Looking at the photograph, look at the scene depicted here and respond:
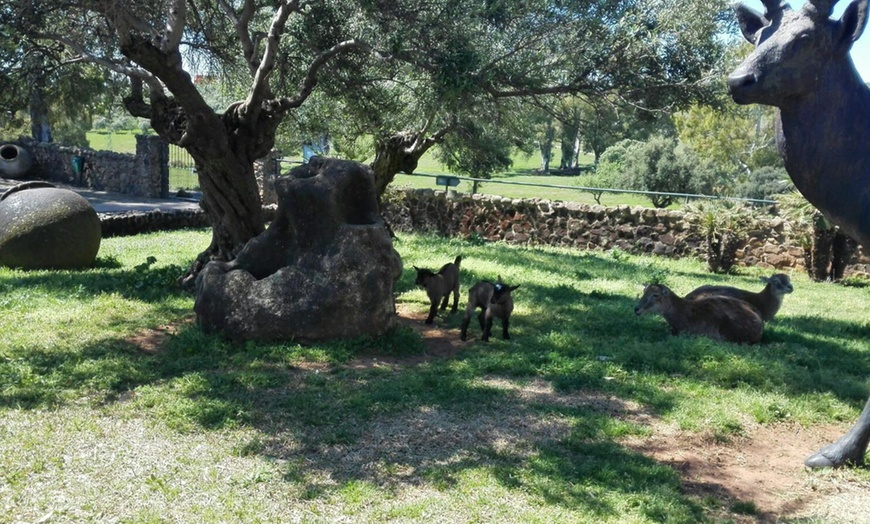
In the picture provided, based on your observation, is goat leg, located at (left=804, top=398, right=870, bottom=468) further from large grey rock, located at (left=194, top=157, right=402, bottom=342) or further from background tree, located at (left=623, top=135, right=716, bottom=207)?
background tree, located at (left=623, top=135, right=716, bottom=207)

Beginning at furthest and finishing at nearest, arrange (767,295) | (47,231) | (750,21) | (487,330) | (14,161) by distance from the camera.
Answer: (14,161)
(47,231)
(767,295)
(487,330)
(750,21)

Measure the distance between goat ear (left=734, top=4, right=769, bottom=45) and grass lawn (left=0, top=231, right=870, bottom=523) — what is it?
2.98m

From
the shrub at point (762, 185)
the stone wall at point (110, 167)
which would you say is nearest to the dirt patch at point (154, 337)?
the stone wall at point (110, 167)

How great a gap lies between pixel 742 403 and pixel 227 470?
4331 mm

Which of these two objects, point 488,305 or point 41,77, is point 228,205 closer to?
point 41,77

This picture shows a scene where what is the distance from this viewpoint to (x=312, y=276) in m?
8.67

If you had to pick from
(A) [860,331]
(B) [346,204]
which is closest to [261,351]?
(B) [346,204]

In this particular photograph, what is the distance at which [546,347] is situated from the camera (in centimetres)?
896

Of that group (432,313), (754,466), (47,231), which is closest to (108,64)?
(47,231)

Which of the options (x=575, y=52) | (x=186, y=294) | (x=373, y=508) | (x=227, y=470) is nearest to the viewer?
(x=373, y=508)

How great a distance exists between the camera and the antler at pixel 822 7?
5.03 meters

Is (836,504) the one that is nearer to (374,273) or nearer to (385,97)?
(374,273)

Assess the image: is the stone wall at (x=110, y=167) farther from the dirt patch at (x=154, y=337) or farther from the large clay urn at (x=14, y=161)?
the dirt patch at (x=154, y=337)

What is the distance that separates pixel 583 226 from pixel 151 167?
48.5 feet
